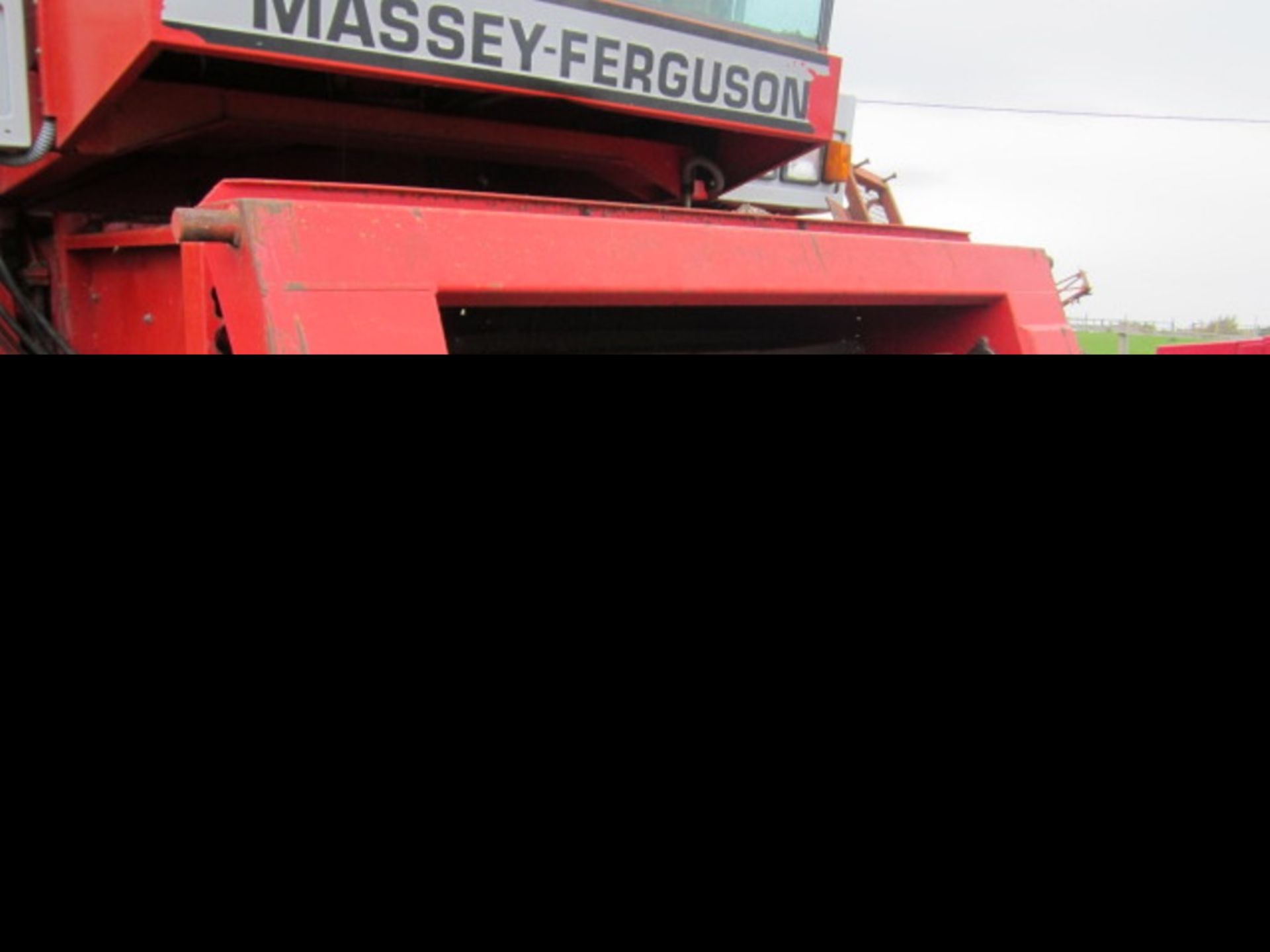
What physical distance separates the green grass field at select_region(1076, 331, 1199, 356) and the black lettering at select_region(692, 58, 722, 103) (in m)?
8.95

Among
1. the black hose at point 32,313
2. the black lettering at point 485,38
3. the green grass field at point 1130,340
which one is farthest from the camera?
the green grass field at point 1130,340

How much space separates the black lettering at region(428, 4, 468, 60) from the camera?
229 cm

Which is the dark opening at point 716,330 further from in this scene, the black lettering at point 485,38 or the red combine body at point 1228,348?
the red combine body at point 1228,348

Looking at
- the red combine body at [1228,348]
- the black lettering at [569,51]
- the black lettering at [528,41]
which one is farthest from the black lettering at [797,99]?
the red combine body at [1228,348]

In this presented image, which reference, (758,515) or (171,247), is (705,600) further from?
(171,247)

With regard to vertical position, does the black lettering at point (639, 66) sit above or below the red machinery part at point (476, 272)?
above

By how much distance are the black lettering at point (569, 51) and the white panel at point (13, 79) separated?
1159mm

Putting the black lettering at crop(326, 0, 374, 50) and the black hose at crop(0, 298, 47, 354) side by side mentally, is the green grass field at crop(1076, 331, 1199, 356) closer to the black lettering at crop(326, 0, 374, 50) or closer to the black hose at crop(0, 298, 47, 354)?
the black lettering at crop(326, 0, 374, 50)

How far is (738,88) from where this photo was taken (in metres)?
A: 2.83

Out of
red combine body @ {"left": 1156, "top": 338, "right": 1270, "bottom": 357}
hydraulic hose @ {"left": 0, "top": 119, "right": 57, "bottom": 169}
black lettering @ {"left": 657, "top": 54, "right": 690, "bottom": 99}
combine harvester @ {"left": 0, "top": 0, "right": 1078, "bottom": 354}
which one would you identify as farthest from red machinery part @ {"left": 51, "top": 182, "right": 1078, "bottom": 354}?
red combine body @ {"left": 1156, "top": 338, "right": 1270, "bottom": 357}

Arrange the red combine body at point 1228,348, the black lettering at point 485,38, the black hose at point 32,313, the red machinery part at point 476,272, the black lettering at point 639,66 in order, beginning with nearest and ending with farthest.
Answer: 1. the red machinery part at point 476,272
2. the black lettering at point 485,38
3. the black hose at point 32,313
4. the black lettering at point 639,66
5. the red combine body at point 1228,348

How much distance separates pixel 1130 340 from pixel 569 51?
10.3 m

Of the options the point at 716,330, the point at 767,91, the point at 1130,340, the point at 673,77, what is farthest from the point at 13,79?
the point at 1130,340

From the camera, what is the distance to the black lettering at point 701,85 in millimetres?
2721
